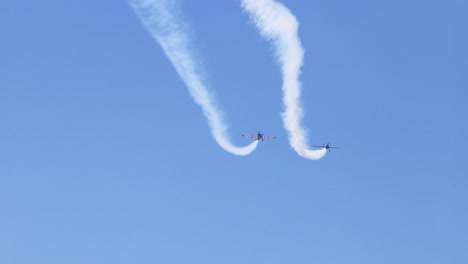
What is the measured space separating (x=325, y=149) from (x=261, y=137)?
15.4 meters

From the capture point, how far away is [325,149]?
64062 millimetres

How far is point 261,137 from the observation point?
66.1 m
